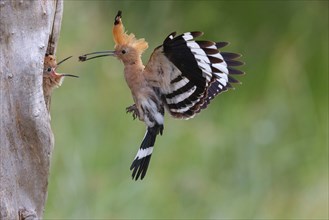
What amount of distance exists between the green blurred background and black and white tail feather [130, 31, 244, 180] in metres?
1.65

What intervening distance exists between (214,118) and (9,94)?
10.0ft

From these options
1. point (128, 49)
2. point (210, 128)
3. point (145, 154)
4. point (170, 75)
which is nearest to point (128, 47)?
point (128, 49)

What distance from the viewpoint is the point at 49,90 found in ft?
9.77

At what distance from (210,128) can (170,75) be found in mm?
2667

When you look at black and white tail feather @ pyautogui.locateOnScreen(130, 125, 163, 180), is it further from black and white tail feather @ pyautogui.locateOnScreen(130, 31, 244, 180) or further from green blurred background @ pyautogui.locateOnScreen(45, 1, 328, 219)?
green blurred background @ pyautogui.locateOnScreen(45, 1, 328, 219)

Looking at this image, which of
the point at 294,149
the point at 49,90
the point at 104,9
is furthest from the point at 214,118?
the point at 49,90

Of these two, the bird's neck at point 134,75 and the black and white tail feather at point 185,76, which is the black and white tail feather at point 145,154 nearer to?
the black and white tail feather at point 185,76

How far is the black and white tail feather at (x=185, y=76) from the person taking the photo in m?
2.78

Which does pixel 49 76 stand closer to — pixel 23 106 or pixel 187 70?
pixel 23 106

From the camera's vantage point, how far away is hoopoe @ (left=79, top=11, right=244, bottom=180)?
110 inches

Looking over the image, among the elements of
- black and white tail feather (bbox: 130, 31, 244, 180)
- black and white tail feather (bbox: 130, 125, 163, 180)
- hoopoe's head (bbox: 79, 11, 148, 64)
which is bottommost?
black and white tail feather (bbox: 130, 125, 163, 180)

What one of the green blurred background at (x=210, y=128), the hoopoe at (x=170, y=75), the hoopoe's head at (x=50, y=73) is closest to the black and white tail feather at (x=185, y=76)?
the hoopoe at (x=170, y=75)

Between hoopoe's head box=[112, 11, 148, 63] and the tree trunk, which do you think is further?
hoopoe's head box=[112, 11, 148, 63]

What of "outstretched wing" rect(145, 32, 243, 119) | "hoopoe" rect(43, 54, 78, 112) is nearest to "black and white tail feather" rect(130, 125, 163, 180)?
"outstretched wing" rect(145, 32, 243, 119)
